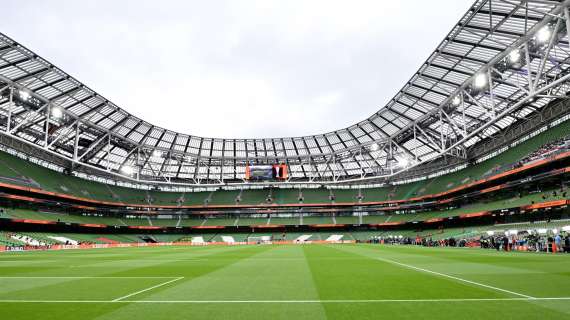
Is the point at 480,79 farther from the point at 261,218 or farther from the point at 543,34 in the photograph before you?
the point at 261,218

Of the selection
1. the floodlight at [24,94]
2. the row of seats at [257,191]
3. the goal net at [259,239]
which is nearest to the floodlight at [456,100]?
the row of seats at [257,191]

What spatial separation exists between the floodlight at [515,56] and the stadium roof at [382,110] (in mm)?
134

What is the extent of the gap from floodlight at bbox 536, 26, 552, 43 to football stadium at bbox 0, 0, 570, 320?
0.14 m

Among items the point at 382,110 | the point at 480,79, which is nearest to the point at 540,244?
the point at 480,79

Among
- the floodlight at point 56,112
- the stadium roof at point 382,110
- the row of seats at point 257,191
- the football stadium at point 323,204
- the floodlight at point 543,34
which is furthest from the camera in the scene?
the row of seats at point 257,191

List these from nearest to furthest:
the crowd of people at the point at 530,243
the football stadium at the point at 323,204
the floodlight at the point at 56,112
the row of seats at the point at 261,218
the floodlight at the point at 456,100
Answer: the football stadium at the point at 323,204 < the crowd of people at the point at 530,243 < the floodlight at the point at 456,100 < the floodlight at the point at 56,112 < the row of seats at the point at 261,218

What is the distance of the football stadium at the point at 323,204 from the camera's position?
8195mm

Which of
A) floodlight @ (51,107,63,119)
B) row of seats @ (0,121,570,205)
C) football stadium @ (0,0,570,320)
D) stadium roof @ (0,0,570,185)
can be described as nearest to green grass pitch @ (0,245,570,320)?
football stadium @ (0,0,570,320)

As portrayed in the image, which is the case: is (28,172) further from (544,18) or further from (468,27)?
(544,18)

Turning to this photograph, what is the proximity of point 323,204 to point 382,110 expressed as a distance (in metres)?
33.9

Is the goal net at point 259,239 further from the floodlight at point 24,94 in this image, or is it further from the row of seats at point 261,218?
the floodlight at point 24,94

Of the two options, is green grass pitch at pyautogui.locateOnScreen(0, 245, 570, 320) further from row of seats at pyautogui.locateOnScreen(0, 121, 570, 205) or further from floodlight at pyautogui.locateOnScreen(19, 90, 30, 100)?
row of seats at pyautogui.locateOnScreen(0, 121, 570, 205)

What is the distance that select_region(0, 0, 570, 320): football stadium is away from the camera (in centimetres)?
820

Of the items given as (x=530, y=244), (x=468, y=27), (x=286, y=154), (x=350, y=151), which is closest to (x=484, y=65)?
(x=468, y=27)
